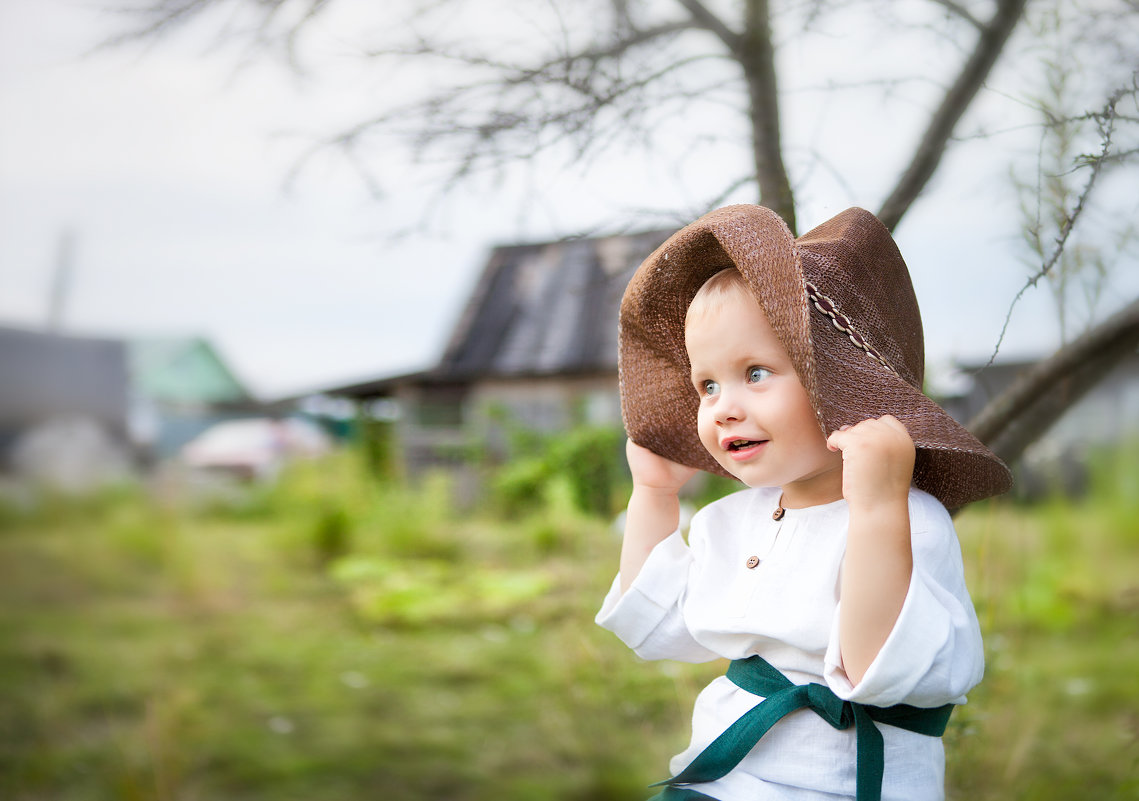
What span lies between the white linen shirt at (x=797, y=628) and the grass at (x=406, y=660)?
0.74 metres

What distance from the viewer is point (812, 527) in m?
0.99

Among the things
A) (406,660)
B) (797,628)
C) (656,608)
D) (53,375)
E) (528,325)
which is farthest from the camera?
(528,325)

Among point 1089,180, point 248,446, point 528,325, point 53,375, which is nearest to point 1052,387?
point 1089,180

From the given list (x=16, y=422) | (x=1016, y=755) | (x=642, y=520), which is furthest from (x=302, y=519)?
(x=642, y=520)

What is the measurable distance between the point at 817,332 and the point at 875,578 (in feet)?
0.85

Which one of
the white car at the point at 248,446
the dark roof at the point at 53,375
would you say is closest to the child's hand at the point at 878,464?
the dark roof at the point at 53,375

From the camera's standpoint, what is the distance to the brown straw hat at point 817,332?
0.89m

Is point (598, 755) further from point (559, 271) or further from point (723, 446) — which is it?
point (559, 271)

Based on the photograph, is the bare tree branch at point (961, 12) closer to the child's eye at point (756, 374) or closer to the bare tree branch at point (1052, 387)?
the bare tree branch at point (1052, 387)

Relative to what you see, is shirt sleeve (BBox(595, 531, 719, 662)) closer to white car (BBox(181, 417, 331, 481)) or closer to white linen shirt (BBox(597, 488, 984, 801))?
white linen shirt (BBox(597, 488, 984, 801))

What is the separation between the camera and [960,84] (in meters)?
1.49

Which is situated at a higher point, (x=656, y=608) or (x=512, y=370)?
(x=656, y=608)

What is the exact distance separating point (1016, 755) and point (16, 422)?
481cm

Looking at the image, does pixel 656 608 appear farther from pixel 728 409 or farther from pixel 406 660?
pixel 406 660
